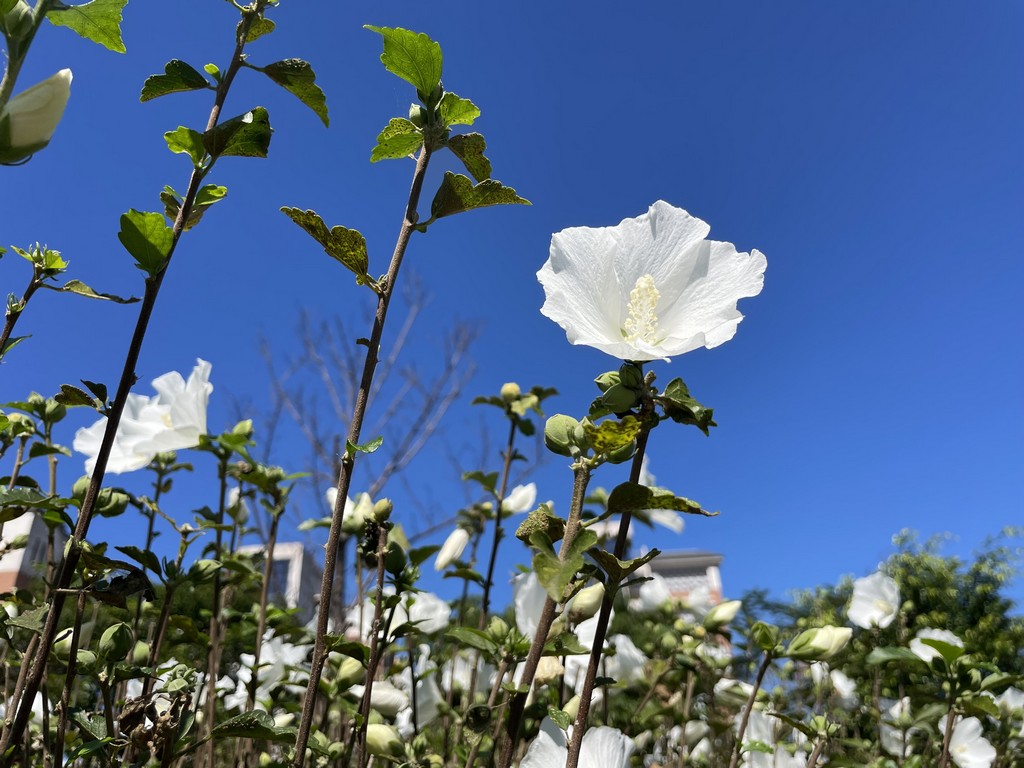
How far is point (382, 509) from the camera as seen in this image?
1.14 meters

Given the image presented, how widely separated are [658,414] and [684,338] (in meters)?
0.14

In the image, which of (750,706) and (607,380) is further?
(750,706)

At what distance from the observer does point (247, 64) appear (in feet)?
2.77

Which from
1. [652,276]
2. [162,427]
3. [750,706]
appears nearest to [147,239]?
[652,276]

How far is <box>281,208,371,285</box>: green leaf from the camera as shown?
0.80 m

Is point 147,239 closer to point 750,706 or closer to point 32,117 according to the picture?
point 32,117

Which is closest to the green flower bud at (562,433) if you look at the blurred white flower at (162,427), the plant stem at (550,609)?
the plant stem at (550,609)

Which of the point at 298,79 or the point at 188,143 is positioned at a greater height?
the point at 298,79

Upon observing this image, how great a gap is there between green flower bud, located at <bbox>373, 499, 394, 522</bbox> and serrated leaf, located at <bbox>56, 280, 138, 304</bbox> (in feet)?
1.68

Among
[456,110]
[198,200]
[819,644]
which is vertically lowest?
[819,644]

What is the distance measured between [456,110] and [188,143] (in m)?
0.33

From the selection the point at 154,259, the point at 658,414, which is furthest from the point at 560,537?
the point at 154,259

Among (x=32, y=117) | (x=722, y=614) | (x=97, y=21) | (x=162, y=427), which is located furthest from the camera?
(x=722, y=614)

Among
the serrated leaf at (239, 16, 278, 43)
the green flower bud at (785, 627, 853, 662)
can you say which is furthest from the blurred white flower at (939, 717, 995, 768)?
the serrated leaf at (239, 16, 278, 43)
